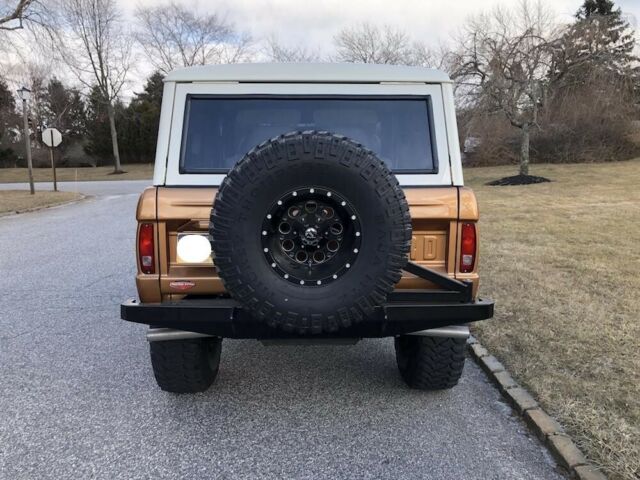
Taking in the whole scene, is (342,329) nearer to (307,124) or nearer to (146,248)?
(146,248)

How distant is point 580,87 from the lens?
20.8 metres

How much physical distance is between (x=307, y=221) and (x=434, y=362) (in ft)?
4.70

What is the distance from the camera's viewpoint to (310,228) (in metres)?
2.65

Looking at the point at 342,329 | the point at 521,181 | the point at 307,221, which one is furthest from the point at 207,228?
the point at 521,181

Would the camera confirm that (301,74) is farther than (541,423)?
Yes

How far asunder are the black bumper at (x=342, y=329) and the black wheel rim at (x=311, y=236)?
33 cm

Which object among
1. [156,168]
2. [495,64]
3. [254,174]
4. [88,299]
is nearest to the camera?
[254,174]

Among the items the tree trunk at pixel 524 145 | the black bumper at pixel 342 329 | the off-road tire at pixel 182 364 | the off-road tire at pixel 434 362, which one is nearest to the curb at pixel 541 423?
the off-road tire at pixel 434 362

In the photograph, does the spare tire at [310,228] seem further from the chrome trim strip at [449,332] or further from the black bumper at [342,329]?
Result: the chrome trim strip at [449,332]

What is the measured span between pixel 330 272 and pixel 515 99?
1907cm

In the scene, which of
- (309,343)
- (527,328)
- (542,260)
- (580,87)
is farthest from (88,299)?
(580,87)

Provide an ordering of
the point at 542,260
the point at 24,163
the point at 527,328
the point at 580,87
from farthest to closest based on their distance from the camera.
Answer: the point at 24,163
the point at 580,87
the point at 542,260
the point at 527,328

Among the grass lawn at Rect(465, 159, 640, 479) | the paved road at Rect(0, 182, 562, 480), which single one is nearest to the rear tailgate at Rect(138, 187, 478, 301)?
the paved road at Rect(0, 182, 562, 480)

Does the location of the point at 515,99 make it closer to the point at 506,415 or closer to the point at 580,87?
the point at 580,87
